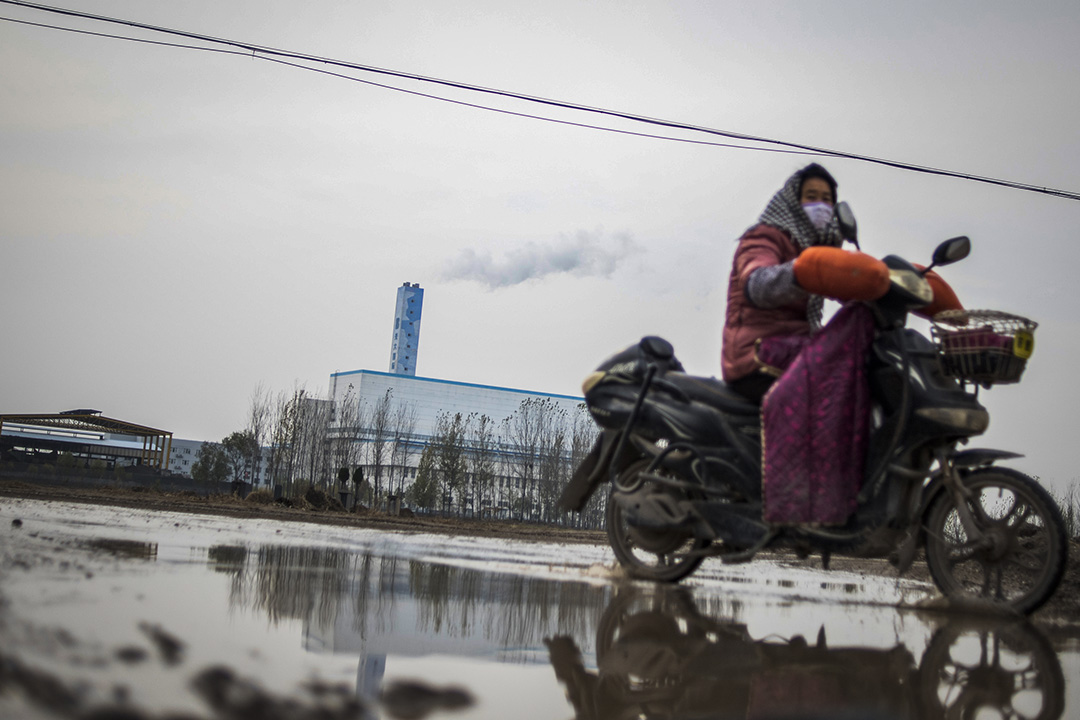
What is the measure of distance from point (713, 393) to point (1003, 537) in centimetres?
131

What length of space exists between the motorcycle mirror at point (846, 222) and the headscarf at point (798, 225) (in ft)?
0.77

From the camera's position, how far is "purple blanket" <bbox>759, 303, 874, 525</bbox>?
3398mm

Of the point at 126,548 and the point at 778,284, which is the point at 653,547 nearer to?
the point at 778,284

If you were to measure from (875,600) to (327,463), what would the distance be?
48.9m

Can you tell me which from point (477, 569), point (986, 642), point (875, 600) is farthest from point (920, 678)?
point (477, 569)

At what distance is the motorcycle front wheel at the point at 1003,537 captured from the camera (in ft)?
10.4

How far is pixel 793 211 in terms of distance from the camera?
3.96m

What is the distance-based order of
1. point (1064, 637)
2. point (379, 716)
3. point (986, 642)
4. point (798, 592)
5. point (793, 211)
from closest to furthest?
point (379, 716)
point (986, 642)
point (1064, 637)
point (793, 211)
point (798, 592)

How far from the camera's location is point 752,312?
151 inches

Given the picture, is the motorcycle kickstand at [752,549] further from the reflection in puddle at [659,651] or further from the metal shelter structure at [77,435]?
the metal shelter structure at [77,435]

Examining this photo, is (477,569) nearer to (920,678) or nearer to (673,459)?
(673,459)

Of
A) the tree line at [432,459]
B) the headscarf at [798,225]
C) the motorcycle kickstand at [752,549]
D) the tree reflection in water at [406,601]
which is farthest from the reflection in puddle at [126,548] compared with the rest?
the tree line at [432,459]

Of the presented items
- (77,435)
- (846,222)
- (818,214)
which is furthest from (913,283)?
(77,435)

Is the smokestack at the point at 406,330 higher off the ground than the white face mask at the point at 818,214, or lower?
higher
